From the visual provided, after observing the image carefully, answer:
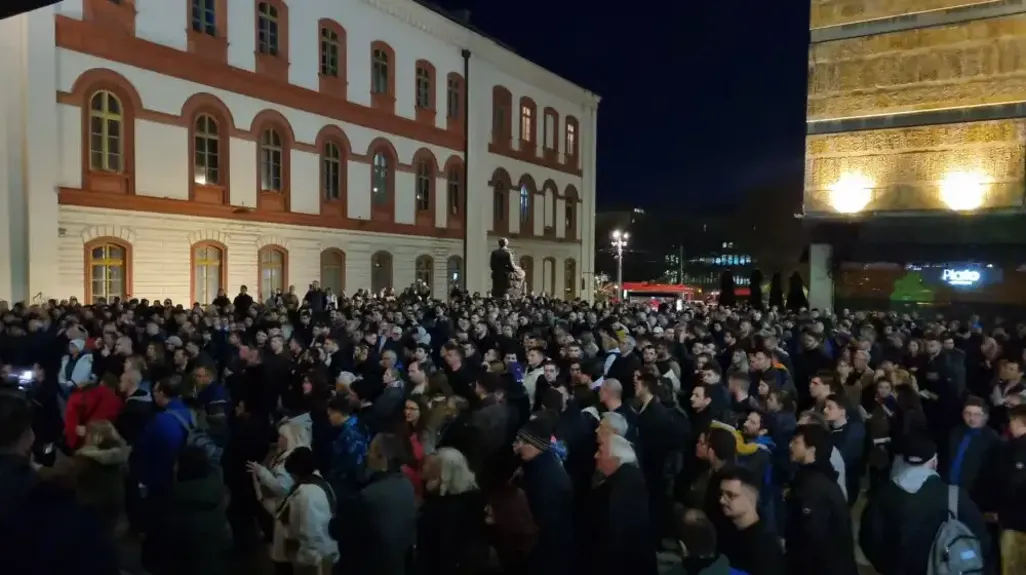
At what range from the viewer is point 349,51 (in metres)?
27.9

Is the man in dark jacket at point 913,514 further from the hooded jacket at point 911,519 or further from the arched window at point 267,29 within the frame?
the arched window at point 267,29

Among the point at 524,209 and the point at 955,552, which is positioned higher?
the point at 524,209

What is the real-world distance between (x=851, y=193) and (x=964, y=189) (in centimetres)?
314

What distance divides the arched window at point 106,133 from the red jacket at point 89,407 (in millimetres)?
15309

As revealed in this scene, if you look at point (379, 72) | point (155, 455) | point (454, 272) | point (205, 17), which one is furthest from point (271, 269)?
point (155, 455)

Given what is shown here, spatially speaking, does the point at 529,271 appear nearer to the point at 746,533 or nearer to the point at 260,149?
the point at 260,149

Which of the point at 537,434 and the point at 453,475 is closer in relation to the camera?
the point at 453,475

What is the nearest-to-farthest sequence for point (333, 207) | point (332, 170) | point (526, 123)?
point (333, 207)
point (332, 170)
point (526, 123)

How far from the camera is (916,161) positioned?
23.6 metres

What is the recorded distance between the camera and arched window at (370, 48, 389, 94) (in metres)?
29.2

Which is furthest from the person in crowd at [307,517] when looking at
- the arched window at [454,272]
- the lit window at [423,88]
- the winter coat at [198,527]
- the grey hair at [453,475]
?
the arched window at [454,272]

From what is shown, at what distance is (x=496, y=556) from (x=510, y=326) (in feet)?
29.2

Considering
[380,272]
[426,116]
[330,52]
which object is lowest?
[380,272]

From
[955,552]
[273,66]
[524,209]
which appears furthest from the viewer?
[524,209]
